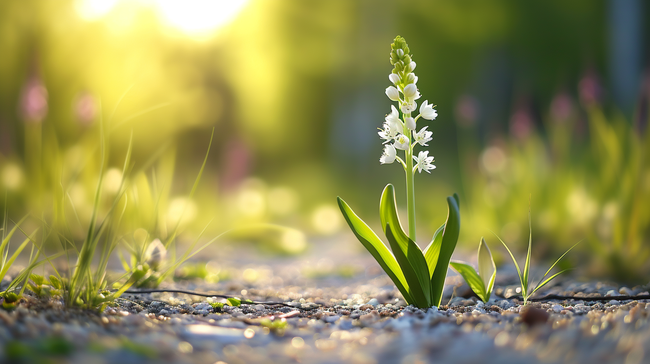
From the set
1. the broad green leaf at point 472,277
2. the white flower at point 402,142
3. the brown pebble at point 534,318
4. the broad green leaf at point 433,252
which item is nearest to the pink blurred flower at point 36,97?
the white flower at point 402,142

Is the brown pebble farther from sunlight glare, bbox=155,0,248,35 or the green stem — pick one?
sunlight glare, bbox=155,0,248,35

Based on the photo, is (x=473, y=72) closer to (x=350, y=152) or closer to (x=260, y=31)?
(x=350, y=152)

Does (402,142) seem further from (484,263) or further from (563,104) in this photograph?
(563,104)

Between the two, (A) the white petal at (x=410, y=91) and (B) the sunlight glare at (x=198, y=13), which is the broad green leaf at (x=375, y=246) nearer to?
(A) the white petal at (x=410, y=91)

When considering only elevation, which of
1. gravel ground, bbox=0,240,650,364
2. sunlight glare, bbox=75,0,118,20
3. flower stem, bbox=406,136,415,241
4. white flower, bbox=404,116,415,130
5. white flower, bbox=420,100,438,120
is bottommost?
gravel ground, bbox=0,240,650,364

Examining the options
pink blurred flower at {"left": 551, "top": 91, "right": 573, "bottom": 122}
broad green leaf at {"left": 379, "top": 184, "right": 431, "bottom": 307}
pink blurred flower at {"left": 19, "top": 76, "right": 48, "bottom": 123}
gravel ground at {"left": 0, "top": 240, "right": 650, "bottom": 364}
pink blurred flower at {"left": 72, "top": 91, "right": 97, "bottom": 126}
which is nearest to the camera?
gravel ground at {"left": 0, "top": 240, "right": 650, "bottom": 364}

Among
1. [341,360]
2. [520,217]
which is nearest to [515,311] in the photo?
[341,360]

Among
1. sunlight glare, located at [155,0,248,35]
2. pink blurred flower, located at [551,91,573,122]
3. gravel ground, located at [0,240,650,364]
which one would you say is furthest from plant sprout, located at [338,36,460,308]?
sunlight glare, located at [155,0,248,35]
